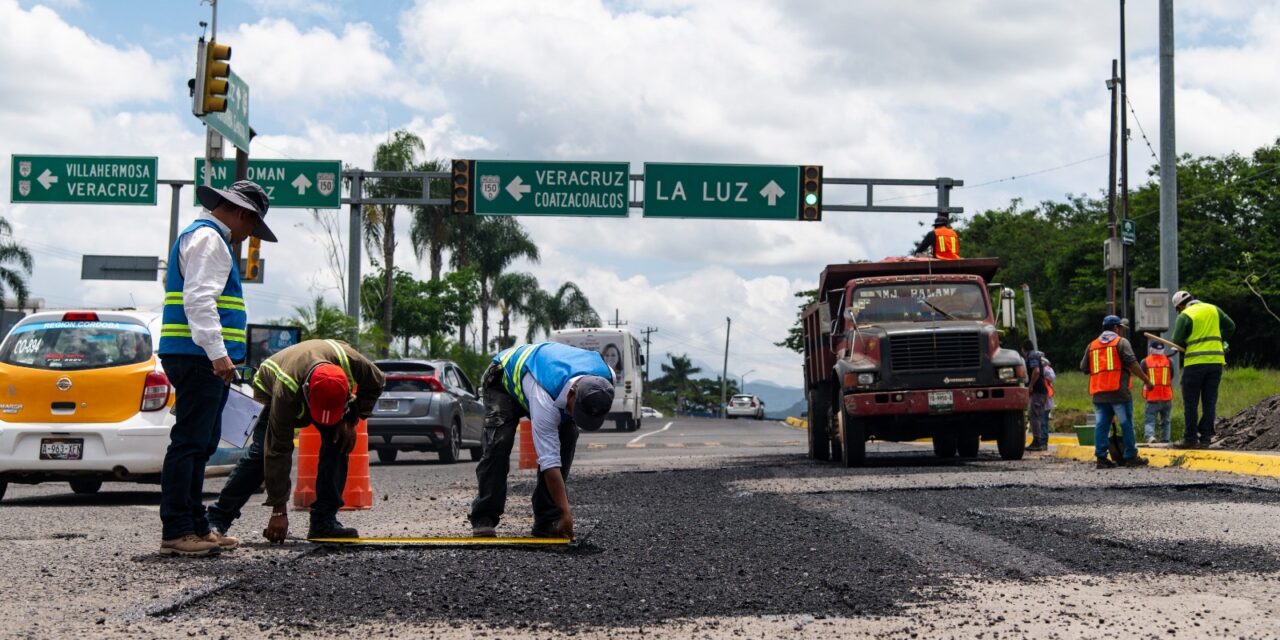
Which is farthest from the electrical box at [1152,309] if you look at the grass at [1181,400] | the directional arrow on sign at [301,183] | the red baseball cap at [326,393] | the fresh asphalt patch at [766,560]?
the directional arrow on sign at [301,183]

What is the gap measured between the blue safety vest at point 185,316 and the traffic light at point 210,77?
8.00 meters

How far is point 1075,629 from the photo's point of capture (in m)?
5.12

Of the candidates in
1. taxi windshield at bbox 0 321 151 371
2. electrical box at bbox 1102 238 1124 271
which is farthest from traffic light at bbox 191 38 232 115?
electrical box at bbox 1102 238 1124 271

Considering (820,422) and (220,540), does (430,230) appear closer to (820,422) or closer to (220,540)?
(820,422)

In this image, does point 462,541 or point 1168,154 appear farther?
point 1168,154

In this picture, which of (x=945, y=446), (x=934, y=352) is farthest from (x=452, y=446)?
(x=934, y=352)

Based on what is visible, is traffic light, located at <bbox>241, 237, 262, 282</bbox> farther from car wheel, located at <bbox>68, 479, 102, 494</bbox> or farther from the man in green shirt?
the man in green shirt

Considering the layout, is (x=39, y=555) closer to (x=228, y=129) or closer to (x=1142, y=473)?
(x=228, y=129)

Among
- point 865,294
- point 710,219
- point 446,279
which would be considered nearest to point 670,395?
point 446,279

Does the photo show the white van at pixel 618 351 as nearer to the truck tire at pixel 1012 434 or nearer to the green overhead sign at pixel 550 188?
the green overhead sign at pixel 550 188

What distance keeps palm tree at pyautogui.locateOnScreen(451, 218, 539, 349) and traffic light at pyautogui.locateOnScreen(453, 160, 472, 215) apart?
99.4 ft

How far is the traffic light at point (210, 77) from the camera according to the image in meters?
14.6

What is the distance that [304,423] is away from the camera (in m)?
8.01

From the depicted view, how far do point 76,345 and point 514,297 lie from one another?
2418 inches
